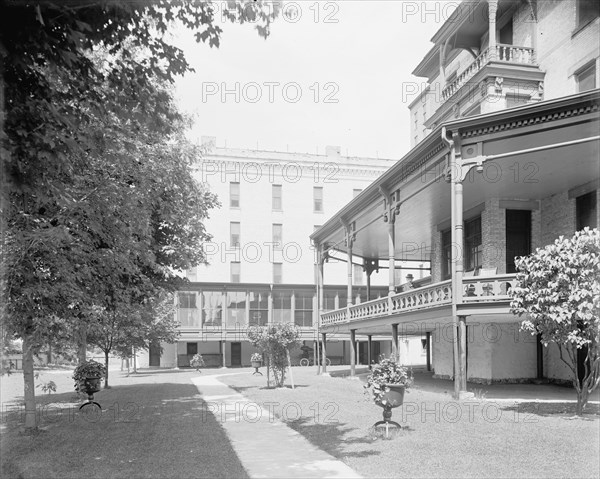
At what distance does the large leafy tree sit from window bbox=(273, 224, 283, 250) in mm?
35225

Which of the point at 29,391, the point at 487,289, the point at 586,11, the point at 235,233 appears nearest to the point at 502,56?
the point at 586,11

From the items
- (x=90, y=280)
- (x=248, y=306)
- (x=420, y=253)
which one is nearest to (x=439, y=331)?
(x=420, y=253)

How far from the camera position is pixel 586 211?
1958 centimetres

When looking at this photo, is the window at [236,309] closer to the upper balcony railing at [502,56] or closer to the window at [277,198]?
the window at [277,198]

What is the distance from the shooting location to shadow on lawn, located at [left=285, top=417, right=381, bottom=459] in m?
9.97

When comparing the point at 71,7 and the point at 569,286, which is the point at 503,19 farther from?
the point at 71,7

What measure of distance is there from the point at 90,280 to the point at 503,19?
18174 millimetres

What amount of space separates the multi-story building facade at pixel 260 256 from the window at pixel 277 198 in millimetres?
90

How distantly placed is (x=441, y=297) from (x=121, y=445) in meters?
10.2

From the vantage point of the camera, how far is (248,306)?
5228 cm

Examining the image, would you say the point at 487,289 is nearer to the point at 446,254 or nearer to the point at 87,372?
the point at 446,254

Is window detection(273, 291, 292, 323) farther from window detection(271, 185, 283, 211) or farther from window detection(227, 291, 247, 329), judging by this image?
window detection(271, 185, 283, 211)

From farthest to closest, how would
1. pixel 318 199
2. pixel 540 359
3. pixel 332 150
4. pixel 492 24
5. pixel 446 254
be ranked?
1. pixel 332 150
2. pixel 318 199
3. pixel 446 254
4. pixel 540 359
5. pixel 492 24

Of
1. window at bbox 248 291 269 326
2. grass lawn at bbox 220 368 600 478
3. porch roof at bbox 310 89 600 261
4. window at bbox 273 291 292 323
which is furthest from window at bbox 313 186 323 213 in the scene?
grass lawn at bbox 220 368 600 478
